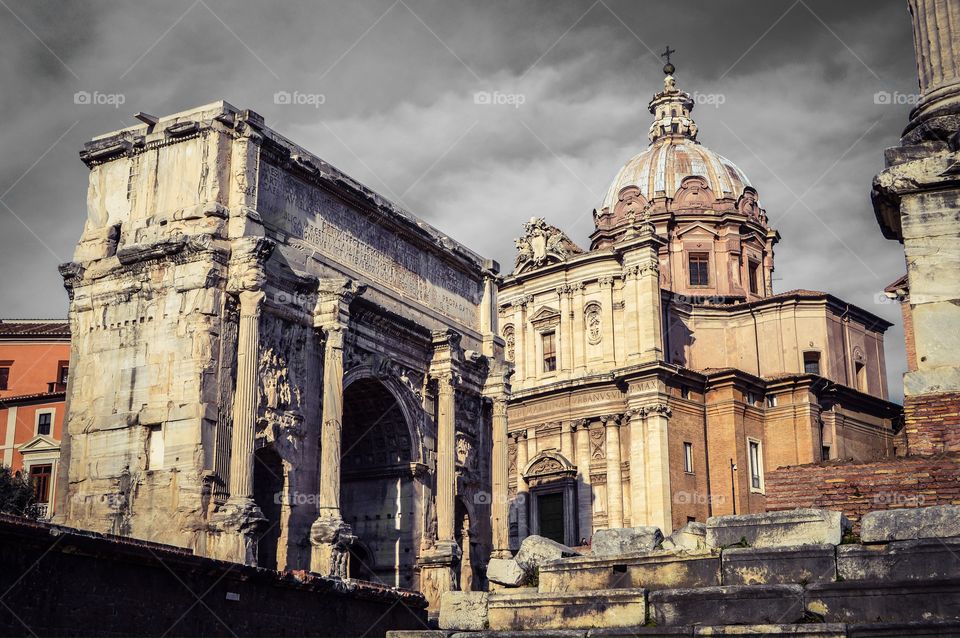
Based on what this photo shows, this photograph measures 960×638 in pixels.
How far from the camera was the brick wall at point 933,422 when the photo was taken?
11.1 m

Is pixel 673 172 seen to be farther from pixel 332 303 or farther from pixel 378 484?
pixel 332 303

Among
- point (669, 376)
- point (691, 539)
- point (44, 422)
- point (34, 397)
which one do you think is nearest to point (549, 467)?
point (669, 376)

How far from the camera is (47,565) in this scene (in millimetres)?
15836

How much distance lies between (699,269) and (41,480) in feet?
108

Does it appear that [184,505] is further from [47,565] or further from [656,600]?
[656,600]

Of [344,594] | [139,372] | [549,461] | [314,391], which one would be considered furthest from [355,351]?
[549,461]

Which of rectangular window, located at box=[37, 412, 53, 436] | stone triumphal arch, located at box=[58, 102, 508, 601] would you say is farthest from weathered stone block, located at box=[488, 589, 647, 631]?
rectangular window, located at box=[37, 412, 53, 436]

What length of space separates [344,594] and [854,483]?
1413 cm

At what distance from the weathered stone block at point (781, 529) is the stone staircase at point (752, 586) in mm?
10

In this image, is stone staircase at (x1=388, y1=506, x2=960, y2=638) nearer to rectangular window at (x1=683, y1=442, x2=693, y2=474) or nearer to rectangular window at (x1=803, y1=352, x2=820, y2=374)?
rectangular window at (x1=683, y1=442, x2=693, y2=474)

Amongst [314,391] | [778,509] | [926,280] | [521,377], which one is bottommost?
[778,509]

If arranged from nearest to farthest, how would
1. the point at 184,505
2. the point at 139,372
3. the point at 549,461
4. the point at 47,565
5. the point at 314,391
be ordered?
the point at 47,565
the point at 184,505
the point at 139,372
the point at 314,391
the point at 549,461

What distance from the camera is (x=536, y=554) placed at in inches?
480

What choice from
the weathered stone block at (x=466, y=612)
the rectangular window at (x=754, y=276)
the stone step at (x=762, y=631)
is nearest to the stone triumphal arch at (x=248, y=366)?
the weathered stone block at (x=466, y=612)
